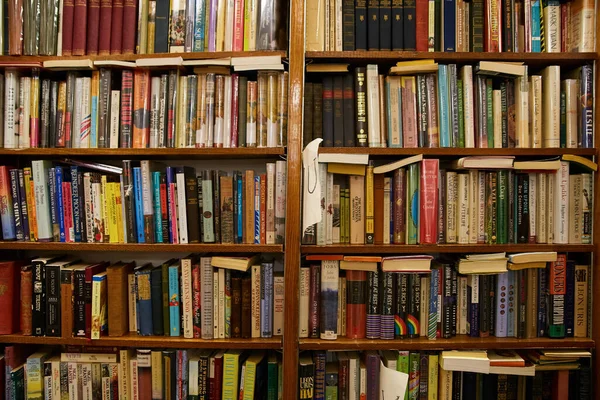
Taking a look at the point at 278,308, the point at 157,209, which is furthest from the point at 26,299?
the point at 278,308

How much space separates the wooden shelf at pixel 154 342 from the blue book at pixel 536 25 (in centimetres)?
131

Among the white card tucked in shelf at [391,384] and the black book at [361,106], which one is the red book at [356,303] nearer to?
the white card tucked in shelf at [391,384]

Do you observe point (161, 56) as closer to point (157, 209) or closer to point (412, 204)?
point (157, 209)

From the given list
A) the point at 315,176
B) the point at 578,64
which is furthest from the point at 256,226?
the point at 578,64

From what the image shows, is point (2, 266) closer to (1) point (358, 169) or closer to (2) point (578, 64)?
Result: (1) point (358, 169)

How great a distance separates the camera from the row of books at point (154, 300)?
4.63 feet

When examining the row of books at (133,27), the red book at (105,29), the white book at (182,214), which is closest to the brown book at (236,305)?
the white book at (182,214)

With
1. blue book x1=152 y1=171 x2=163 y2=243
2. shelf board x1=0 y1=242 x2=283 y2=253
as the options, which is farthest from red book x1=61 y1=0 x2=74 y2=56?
shelf board x1=0 y1=242 x2=283 y2=253

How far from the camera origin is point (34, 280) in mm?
1429

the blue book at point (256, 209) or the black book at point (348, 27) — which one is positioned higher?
the black book at point (348, 27)

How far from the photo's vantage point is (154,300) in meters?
1.43

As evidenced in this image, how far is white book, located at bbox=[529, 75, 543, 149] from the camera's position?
1.39 metres

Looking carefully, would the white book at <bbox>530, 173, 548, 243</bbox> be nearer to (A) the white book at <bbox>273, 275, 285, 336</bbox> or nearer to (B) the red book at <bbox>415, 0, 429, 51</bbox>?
(B) the red book at <bbox>415, 0, 429, 51</bbox>

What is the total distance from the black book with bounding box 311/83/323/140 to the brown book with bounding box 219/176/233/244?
0.33 meters
